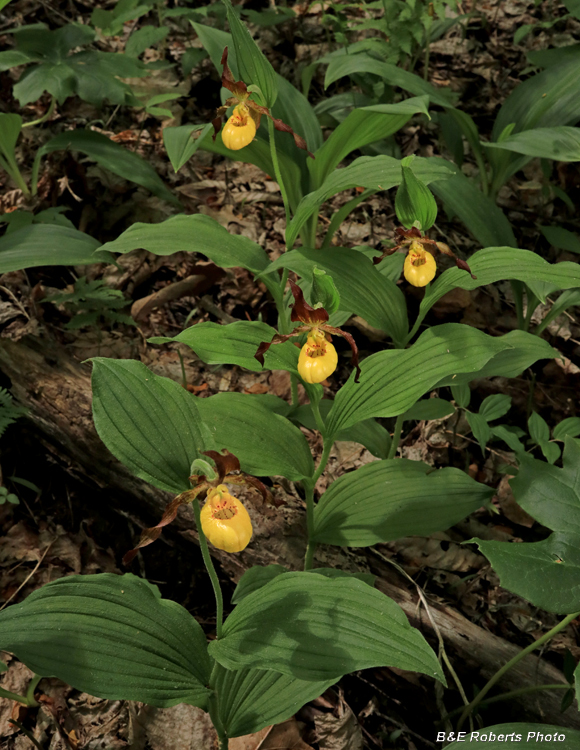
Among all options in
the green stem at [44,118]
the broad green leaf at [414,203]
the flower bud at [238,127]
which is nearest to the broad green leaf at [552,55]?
the broad green leaf at [414,203]

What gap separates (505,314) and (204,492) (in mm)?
2198

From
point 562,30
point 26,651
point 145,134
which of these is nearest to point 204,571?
point 26,651

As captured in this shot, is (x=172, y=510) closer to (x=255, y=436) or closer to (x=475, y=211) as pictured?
(x=255, y=436)

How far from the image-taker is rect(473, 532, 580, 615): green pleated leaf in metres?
1.29

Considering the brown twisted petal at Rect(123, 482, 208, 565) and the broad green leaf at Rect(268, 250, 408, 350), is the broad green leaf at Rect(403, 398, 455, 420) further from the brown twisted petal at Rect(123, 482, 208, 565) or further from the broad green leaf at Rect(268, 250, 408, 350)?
the brown twisted petal at Rect(123, 482, 208, 565)

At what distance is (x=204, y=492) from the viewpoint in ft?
3.97

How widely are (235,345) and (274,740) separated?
1.16 metres

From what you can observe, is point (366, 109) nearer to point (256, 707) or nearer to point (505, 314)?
point (505, 314)

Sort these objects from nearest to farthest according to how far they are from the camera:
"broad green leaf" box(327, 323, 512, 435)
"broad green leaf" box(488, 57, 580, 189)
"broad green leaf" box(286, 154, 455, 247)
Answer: "broad green leaf" box(327, 323, 512, 435), "broad green leaf" box(286, 154, 455, 247), "broad green leaf" box(488, 57, 580, 189)

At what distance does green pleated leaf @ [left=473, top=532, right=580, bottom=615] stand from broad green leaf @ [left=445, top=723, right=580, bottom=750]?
36cm

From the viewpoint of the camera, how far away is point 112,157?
9.01ft

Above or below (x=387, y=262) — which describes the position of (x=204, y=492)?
above

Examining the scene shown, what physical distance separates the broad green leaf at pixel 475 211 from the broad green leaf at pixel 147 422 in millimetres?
1811

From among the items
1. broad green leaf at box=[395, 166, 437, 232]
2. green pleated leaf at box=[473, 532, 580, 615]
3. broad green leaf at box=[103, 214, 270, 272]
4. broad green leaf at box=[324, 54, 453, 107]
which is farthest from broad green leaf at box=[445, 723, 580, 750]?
broad green leaf at box=[324, 54, 453, 107]
